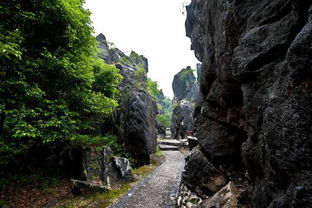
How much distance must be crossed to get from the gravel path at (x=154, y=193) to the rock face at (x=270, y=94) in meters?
3.62

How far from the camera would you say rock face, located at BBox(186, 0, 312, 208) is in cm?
236

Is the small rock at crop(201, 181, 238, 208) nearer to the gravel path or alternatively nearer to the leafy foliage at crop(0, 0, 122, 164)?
the gravel path

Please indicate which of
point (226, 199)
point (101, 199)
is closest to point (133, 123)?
point (101, 199)

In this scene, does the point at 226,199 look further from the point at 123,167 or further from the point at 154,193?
the point at 123,167

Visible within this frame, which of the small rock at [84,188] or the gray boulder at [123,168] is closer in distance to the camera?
the small rock at [84,188]

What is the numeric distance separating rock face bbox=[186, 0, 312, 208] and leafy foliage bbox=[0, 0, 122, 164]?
7.10m

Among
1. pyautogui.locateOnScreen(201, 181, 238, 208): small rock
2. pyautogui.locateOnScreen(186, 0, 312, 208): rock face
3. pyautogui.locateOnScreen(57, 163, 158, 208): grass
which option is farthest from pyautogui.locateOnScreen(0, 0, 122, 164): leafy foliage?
pyautogui.locateOnScreen(186, 0, 312, 208): rock face

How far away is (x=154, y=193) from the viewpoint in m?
8.70

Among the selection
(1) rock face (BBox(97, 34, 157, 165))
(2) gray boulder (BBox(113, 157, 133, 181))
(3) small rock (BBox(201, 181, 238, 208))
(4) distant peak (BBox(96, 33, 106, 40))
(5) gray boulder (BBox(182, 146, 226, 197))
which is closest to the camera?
(3) small rock (BBox(201, 181, 238, 208))

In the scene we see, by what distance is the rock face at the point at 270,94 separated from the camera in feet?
Result: 7.73

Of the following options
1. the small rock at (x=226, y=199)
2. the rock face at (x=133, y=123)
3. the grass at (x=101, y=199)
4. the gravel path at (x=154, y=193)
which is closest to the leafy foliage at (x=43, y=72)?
the grass at (x=101, y=199)

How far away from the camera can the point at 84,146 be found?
10.3m

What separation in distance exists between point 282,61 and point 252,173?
2.94 metres

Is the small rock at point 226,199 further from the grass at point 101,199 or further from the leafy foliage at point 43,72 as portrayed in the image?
the leafy foliage at point 43,72
